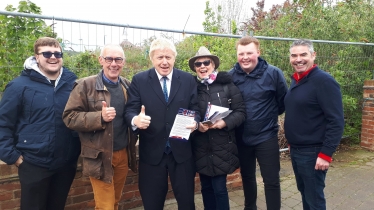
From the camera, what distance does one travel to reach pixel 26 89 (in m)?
2.45

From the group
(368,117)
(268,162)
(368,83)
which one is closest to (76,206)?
(268,162)

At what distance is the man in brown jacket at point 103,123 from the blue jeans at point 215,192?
905 millimetres

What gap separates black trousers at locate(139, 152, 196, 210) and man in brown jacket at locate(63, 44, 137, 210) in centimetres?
28

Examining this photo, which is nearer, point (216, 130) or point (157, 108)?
point (157, 108)

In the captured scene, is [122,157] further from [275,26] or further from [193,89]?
[275,26]

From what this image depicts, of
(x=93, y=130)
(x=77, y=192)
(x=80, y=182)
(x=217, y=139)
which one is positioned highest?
(x=93, y=130)

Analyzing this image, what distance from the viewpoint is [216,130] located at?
286 cm

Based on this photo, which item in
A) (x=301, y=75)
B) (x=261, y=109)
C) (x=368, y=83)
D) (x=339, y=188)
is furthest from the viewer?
(x=368, y=83)

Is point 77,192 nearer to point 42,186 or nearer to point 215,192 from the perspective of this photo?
point 42,186

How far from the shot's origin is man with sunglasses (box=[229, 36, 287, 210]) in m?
3.04

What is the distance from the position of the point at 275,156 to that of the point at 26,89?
97.5 inches

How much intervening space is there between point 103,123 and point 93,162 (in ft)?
1.18

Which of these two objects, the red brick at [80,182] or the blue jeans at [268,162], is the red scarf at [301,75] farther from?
the red brick at [80,182]

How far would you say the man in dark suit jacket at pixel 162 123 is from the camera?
2.63m
